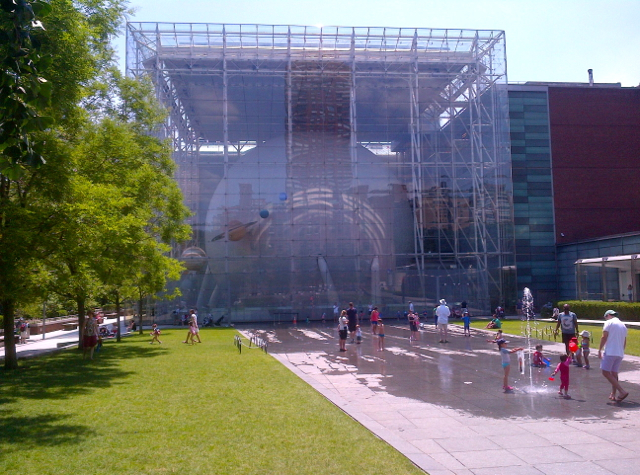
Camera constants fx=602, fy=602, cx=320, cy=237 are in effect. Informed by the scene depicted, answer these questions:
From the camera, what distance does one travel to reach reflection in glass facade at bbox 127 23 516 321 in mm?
37406

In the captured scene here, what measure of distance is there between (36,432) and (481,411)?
638 cm

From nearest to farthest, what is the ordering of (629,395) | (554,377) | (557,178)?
1. (629,395)
2. (554,377)
3. (557,178)

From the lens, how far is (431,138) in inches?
1624

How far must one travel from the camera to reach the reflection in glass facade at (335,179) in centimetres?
3741

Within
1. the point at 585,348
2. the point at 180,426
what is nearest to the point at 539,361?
the point at 585,348

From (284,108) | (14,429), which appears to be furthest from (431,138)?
(14,429)

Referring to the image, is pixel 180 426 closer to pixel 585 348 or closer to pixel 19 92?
pixel 19 92

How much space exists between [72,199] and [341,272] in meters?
26.3

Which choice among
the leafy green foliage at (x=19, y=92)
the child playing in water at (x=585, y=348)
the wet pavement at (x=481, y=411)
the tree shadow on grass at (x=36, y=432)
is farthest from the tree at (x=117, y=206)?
the child playing in water at (x=585, y=348)

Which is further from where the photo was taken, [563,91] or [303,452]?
[563,91]

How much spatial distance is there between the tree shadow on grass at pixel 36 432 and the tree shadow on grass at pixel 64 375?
1.79m

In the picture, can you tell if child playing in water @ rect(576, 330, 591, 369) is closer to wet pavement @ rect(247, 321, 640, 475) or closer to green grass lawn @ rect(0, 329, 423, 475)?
wet pavement @ rect(247, 321, 640, 475)

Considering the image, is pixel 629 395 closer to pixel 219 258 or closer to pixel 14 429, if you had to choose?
pixel 14 429

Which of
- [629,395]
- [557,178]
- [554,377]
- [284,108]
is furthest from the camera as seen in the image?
[557,178]
